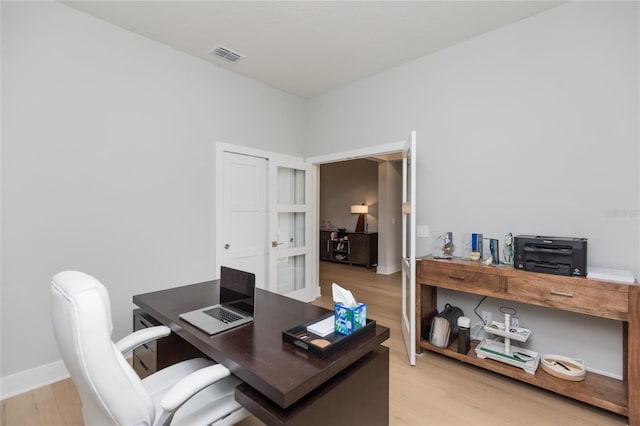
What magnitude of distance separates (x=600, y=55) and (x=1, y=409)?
16.6ft

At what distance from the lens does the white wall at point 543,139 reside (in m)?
2.13

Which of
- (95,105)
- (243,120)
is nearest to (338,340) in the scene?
(95,105)

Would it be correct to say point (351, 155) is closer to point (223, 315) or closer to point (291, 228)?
point (291, 228)

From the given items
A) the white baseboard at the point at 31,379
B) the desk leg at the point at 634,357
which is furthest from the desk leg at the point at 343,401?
the white baseboard at the point at 31,379

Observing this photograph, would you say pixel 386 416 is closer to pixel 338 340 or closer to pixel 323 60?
pixel 338 340

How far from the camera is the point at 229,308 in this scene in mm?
1688

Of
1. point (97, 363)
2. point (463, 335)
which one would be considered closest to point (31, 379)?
point (97, 363)

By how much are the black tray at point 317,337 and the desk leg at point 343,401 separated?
0.12 meters

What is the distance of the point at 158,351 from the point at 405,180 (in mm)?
2648

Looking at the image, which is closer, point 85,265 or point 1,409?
point 1,409

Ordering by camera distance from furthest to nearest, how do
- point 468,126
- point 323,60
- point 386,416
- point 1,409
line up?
point 323,60 → point 468,126 → point 1,409 → point 386,416

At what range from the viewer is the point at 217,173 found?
3371mm

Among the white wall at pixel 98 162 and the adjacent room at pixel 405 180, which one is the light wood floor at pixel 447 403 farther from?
the white wall at pixel 98 162

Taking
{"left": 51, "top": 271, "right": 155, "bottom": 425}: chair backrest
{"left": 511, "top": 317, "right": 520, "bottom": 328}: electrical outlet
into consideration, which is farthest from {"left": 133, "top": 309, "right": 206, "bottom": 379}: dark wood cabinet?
{"left": 511, "top": 317, "right": 520, "bottom": 328}: electrical outlet
